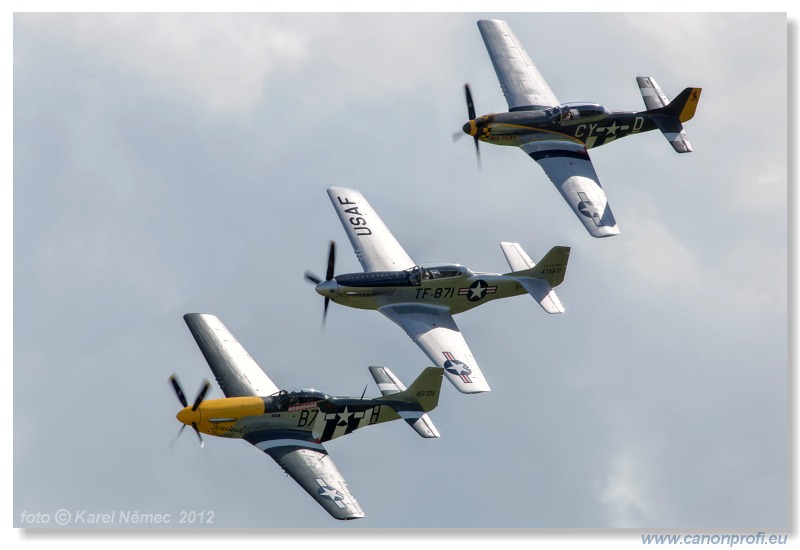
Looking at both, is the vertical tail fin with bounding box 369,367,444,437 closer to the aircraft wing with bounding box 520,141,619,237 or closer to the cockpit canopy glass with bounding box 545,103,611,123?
the aircraft wing with bounding box 520,141,619,237

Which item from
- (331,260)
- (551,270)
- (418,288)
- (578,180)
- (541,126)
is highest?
(541,126)

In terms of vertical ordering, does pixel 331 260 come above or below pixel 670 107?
below

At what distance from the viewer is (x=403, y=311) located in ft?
181

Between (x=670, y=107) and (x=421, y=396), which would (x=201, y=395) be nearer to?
Answer: (x=421, y=396)

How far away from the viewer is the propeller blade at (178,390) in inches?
1953

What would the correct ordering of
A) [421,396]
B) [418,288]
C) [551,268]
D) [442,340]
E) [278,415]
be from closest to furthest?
[278,415] → [421,396] → [442,340] → [418,288] → [551,268]

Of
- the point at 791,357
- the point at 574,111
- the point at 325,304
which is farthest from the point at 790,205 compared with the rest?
the point at 325,304

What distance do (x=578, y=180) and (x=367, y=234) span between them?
7.23m

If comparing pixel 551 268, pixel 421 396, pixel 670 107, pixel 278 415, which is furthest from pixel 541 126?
pixel 278 415

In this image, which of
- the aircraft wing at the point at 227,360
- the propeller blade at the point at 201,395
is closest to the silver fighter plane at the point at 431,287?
the aircraft wing at the point at 227,360

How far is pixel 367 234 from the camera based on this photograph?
189 ft

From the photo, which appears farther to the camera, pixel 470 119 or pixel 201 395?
pixel 470 119

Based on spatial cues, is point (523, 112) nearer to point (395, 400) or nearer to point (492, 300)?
point (492, 300)

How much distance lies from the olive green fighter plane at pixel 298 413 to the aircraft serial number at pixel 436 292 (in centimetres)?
371
